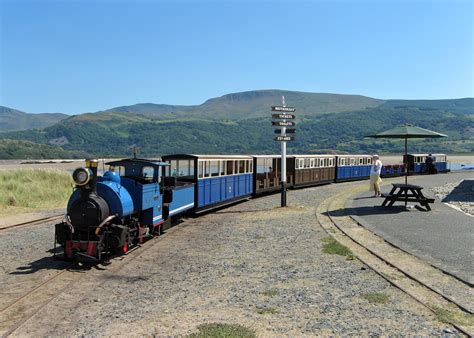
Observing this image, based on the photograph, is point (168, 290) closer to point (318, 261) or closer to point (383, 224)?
point (318, 261)

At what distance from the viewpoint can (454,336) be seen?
6.18 metres

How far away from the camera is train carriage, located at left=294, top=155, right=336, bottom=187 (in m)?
31.9

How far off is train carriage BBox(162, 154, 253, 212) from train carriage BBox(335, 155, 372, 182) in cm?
1650

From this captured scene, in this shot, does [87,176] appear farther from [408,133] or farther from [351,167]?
[351,167]

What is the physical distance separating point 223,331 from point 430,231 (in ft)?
29.8

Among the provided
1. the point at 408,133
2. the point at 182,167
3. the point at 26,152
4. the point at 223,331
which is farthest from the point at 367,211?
→ the point at 26,152

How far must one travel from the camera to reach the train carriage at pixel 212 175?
18.1 meters

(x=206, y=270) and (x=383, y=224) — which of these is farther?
(x=383, y=224)

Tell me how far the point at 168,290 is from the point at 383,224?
337 inches

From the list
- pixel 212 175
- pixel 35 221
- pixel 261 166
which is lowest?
pixel 35 221

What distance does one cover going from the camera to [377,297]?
7.90 meters

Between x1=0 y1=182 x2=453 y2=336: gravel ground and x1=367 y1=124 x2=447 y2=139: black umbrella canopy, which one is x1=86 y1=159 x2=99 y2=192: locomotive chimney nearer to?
x1=0 y1=182 x2=453 y2=336: gravel ground

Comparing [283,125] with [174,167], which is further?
[283,125]

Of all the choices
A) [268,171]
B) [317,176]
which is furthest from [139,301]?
[317,176]
